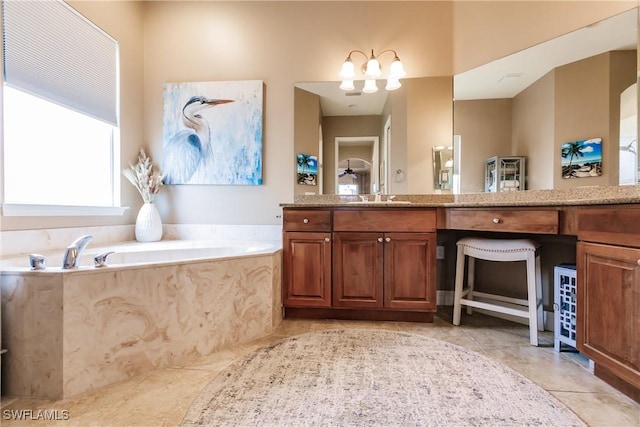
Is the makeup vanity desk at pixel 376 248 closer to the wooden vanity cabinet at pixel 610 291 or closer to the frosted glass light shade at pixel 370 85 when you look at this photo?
the wooden vanity cabinet at pixel 610 291

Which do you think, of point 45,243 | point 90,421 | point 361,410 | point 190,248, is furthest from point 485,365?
point 45,243

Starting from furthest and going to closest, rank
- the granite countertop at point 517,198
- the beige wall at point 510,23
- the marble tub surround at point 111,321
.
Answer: the beige wall at point 510,23 < the granite countertop at point 517,198 < the marble tub surround at point 111,321

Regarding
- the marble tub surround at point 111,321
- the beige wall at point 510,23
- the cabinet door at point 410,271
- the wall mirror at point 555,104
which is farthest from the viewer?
the cabinet door at point 410,271

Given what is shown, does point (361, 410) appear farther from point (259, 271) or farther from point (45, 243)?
point (45, 243)

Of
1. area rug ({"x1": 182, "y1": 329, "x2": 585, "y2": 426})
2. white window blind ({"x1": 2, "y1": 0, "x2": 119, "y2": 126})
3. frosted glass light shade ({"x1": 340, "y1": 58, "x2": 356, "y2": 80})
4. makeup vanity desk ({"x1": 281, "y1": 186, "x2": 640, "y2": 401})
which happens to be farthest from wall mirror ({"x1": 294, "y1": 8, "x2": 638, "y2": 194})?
white window blind ({"x1": 2, "y1": 0, "x2": 119, "y2": 126})

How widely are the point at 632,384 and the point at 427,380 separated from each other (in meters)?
0.80

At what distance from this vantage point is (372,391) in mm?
1206

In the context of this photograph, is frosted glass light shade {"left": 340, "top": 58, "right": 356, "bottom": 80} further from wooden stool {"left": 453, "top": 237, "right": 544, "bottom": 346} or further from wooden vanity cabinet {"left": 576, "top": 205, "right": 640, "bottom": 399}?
wooden vanity cabinet {"left": 576, "top": 205, "right": 640, "bottom": 399}

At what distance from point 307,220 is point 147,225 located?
54.4 inches

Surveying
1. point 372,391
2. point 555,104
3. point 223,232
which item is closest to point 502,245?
point 555,104

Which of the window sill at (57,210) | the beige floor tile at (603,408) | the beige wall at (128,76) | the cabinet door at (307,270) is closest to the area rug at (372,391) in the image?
the beige floor tile at (603,408)

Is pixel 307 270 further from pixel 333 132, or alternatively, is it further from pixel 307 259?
pixel 333 132

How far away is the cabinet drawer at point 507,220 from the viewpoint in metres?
1.50

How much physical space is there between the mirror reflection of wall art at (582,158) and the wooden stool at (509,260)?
538 mm
